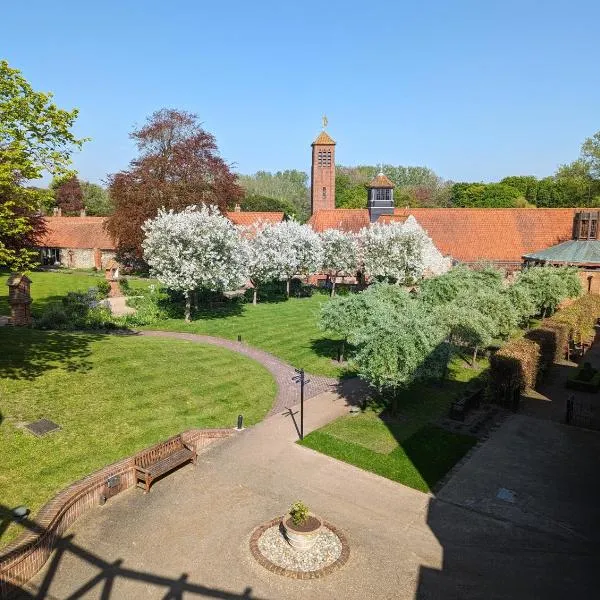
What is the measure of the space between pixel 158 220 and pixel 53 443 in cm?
1701

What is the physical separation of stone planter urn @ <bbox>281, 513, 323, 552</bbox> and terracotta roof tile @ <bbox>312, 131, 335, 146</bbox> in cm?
5138

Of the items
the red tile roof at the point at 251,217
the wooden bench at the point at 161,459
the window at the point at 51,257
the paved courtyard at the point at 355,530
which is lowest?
the paved courtyard at the point at 355,530

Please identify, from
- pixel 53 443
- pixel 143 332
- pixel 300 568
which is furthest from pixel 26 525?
pixel 143 332

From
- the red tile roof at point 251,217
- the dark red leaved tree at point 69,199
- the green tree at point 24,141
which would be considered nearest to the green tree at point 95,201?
the dark red leaved tree at point 69,199

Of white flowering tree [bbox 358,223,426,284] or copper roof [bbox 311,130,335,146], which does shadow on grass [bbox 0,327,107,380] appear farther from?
copper roof [bbox 311,130,335,146]

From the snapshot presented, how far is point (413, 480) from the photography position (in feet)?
44.3

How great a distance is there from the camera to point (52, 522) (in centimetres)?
1041

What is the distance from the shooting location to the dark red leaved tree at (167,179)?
139ft

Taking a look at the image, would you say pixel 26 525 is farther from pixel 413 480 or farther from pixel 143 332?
pixel 143 332

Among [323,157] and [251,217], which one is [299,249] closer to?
[323,157]

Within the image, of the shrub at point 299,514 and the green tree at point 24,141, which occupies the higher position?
the green tree at point 24,141

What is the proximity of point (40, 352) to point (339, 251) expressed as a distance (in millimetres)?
25455

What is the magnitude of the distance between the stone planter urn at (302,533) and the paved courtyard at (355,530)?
0.78 metres

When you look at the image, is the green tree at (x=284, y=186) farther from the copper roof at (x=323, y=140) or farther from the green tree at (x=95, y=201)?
the copper roof at (x=323, y=140)
